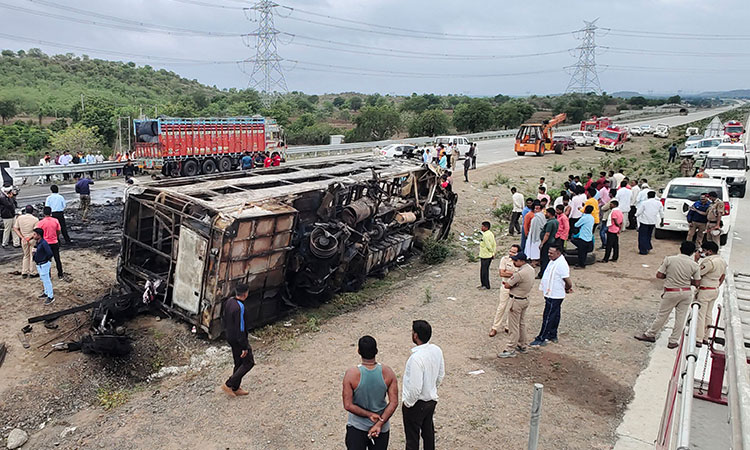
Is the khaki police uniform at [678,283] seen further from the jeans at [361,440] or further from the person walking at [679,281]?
the jeans at [361,440]

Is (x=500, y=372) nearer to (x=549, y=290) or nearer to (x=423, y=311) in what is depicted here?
(x=549, y=290)

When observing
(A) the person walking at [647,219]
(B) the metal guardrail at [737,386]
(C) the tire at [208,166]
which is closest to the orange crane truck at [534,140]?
(C) the tire at [208,166]

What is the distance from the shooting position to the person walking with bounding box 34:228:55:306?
918 cm

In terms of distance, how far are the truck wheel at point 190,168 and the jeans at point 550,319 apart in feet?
64.9

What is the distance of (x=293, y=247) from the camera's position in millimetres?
9117

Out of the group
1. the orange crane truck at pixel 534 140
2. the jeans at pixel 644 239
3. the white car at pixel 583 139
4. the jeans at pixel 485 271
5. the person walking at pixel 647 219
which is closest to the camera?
the jeans at pixel 485 271

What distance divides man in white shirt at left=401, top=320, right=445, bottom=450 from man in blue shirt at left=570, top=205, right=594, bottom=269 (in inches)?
295

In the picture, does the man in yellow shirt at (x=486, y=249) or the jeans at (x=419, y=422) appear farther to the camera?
the man in yellow shirt at (x=486, y=249)

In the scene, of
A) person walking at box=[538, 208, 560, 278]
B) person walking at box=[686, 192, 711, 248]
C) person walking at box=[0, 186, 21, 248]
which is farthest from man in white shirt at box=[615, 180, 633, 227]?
person walking at box=[0, 186, 21, 248]

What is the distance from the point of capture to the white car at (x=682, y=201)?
44.0ft

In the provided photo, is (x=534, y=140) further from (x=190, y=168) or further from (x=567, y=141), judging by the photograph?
(x=190, y=168)

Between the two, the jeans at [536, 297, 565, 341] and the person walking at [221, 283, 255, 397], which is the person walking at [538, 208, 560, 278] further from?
the person walking at [221, 283, 255, 397]

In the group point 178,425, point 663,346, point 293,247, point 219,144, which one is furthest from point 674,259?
point 219,144

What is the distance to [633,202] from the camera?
14656 millimetres
